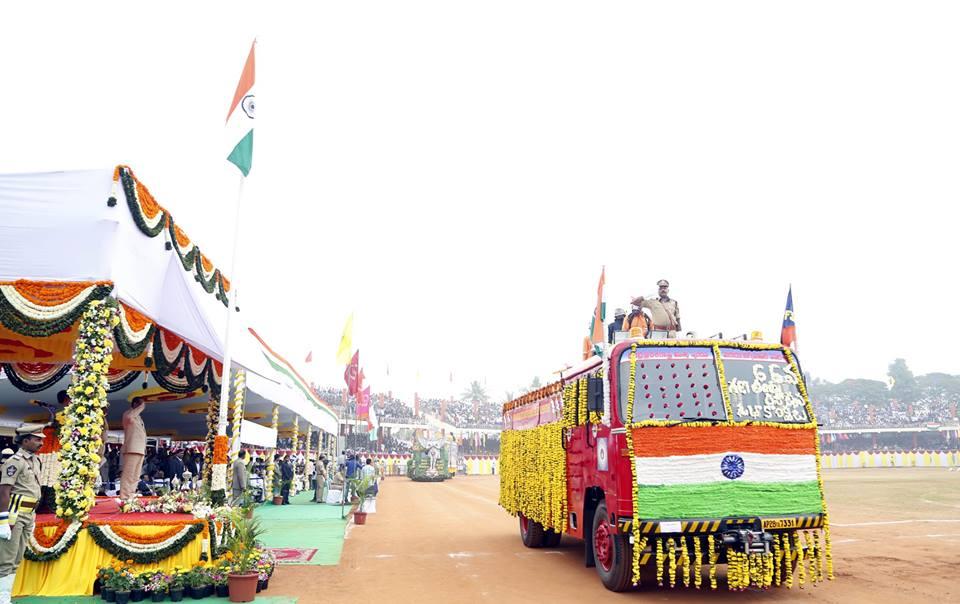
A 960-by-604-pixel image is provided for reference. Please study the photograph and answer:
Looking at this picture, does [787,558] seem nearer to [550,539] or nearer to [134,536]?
[550,539]

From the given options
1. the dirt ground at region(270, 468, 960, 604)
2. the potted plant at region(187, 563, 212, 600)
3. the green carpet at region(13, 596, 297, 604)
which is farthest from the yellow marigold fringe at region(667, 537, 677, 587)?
the potted plant at region(187, 563, 212, 600)

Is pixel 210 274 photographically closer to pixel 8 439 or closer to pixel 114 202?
pixel 114 202

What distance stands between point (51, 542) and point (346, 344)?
66.4ft

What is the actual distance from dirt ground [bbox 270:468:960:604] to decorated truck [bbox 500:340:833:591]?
634mm

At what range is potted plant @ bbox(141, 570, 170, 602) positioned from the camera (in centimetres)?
830

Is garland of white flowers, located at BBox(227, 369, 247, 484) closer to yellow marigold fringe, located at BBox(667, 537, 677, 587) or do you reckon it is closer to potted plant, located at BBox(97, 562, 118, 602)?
potted plant, located at BBox(97, 562, 118, 602)

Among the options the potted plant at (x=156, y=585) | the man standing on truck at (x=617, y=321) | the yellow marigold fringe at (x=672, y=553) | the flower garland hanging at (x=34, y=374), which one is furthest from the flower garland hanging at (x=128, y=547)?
the man standing on truck at (x=617, y=321)

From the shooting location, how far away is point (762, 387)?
8422mm

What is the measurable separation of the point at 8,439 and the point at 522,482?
22728mm

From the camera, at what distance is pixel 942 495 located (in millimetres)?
25250

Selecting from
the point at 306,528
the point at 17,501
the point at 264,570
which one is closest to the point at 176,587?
the point at 264,570

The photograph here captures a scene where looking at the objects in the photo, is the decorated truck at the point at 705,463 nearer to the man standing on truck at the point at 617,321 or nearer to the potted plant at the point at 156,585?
the man standing on truck at the point at 617,321

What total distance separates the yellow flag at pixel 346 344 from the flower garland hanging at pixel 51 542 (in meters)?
20.0

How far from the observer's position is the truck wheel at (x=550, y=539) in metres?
12.8
